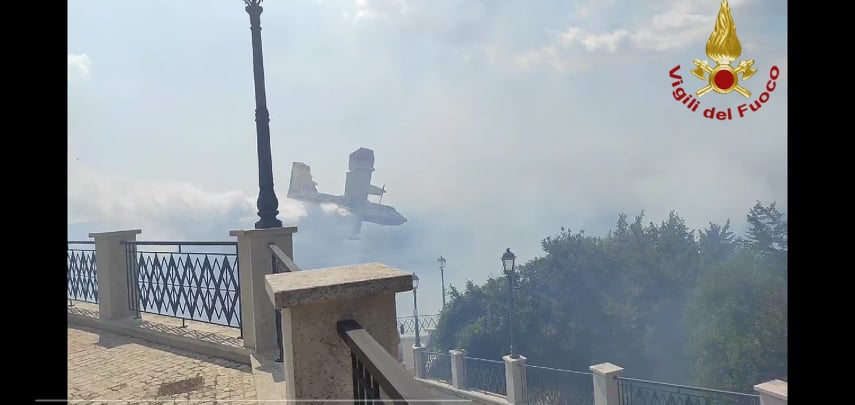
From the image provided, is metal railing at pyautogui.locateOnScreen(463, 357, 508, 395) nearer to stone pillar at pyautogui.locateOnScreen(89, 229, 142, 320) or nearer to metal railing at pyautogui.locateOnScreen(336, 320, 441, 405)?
stone pillar at pyautogui.locateOnScreen(89, 229, 142, 320)

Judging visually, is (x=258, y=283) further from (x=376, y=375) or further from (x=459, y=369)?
(x=459, y=369)

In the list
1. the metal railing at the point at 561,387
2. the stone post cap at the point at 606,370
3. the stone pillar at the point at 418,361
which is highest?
the stone post cap at the point at 606,370

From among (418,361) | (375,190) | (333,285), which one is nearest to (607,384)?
(333,285)

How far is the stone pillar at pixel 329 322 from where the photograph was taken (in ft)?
7.84

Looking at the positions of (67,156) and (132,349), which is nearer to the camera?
(67,156)

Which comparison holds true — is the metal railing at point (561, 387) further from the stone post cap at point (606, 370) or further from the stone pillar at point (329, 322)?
the stone pillar at point (329, 322)

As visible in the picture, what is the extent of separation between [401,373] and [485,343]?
39.0 metres

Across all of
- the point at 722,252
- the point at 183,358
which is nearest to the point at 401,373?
the point at 183,358

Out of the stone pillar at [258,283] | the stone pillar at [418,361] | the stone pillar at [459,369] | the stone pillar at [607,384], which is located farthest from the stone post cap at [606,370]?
the stone pillar at [418,361]

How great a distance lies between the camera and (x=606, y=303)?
37.5m

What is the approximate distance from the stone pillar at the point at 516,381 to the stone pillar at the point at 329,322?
16435 mm

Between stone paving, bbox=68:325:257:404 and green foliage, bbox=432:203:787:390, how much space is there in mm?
29279

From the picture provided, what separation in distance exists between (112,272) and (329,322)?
7598 mm
